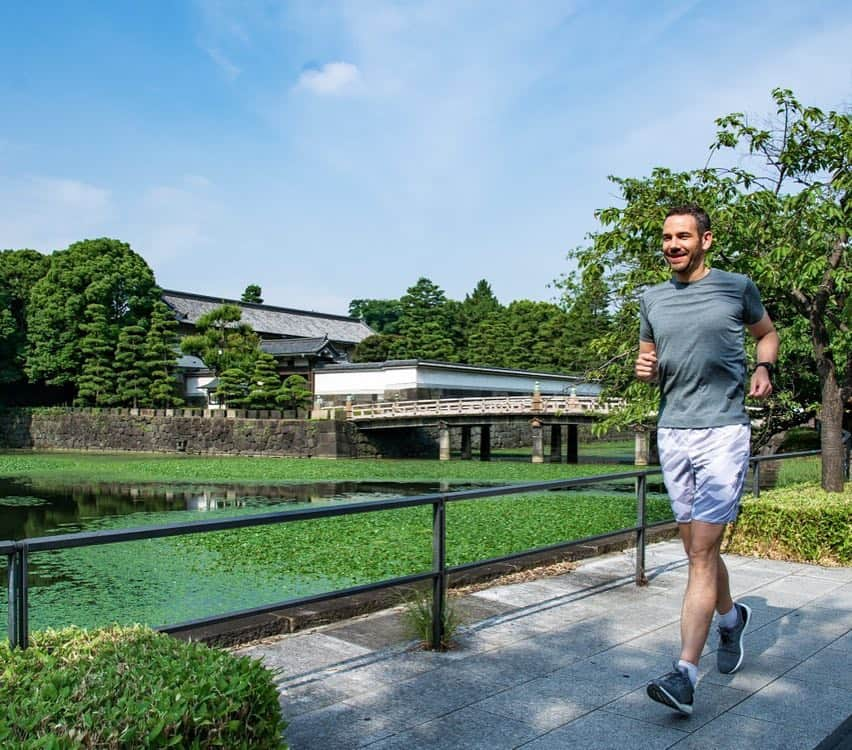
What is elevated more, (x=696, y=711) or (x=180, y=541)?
(x=696, y=711)

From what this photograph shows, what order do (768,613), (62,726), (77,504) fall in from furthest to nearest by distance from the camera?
(77,504) < (768,613) < (62,726)

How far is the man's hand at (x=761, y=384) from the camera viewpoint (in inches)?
105

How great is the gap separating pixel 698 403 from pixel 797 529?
11.1 feet

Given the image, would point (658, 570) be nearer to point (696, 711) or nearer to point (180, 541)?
point (696, 711)

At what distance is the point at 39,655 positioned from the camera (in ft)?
6.22

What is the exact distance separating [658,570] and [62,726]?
4329mm

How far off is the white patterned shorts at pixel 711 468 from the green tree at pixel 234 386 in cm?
3028

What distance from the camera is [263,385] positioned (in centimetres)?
3241

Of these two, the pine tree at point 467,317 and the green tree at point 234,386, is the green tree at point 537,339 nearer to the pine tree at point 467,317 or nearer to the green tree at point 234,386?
the pine tree at point 467,317

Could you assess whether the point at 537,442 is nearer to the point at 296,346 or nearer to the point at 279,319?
the point at 296,346

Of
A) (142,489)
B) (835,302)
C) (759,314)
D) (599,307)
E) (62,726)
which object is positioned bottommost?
(142,489)

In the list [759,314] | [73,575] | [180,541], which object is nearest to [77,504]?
[180,541]

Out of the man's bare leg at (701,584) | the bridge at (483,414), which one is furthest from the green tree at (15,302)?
the man's bare leg at (701,584)

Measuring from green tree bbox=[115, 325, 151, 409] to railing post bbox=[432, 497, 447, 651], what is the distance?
1288 inches
